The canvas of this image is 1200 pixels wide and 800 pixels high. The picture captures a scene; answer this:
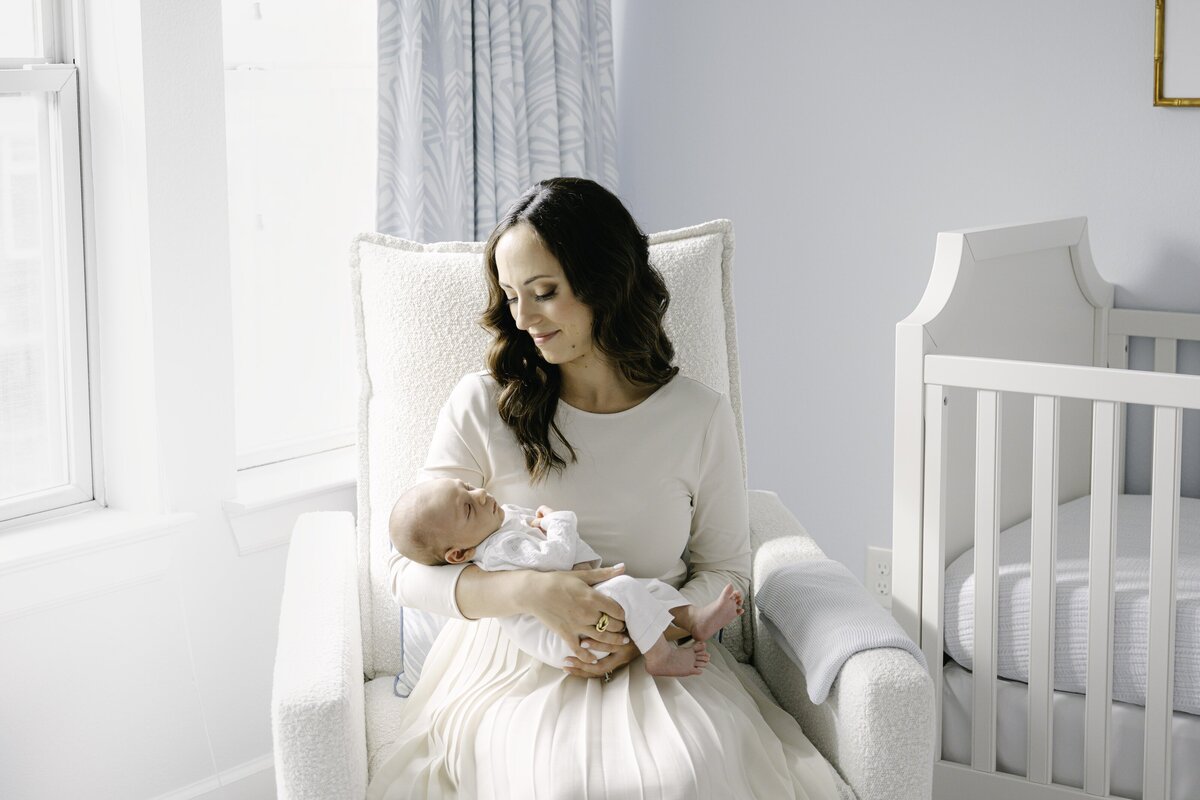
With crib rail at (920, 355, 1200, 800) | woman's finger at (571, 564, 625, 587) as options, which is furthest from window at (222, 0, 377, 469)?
crib rail at (920, 355, 1200, 800)

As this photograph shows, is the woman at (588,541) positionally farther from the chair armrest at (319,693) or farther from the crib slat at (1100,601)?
the crib slat at (1100,601)

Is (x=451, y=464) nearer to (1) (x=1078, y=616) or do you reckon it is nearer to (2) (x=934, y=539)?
(2) (x=934, y=539)

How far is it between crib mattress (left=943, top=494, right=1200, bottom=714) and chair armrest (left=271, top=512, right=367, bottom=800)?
→ 0.95 metres

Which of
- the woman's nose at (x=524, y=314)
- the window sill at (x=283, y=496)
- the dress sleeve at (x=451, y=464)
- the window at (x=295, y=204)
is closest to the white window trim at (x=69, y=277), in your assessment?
the window sill at (x=283, y=496)

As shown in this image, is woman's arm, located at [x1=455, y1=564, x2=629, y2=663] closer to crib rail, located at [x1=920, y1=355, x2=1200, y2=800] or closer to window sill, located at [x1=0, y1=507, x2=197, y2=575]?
crib rail, located at [x1=920, y1=355, x2=1200, y2=800]

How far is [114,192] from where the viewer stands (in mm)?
1984

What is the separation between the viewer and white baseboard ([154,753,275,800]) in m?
2.13

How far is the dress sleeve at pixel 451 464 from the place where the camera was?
4.85 feet

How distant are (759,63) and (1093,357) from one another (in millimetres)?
1006

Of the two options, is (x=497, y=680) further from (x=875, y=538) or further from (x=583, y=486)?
(x=875, y=538)

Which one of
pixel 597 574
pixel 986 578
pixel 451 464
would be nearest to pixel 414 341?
pixel 451 464

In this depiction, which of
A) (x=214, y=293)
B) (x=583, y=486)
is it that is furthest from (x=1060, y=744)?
(x=214, y=293)

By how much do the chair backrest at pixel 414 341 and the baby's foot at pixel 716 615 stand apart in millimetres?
293

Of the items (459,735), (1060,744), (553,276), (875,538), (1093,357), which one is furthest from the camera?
(875,538)
